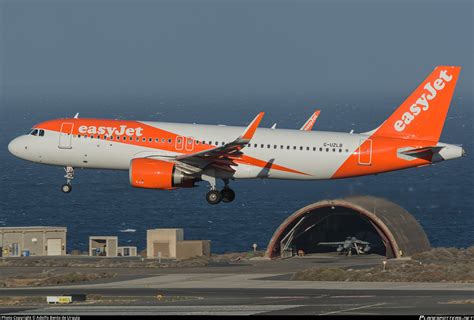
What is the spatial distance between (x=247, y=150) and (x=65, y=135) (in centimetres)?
1331

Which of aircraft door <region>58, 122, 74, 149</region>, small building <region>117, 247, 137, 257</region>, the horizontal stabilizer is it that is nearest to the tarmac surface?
the horizontal stabilizer

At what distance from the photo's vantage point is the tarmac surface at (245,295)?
78250mm

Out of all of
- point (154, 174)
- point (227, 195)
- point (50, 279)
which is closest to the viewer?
point (154, 174)

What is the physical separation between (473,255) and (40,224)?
76002 millimetres

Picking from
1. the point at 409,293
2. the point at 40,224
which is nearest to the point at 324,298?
the point at 409,293

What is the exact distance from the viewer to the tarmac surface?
78.2 m

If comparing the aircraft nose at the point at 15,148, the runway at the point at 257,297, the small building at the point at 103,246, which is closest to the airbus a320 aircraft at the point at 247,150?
the aircraft nose at the point at 15,148

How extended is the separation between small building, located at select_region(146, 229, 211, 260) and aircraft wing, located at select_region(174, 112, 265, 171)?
123 ft

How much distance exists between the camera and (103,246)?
144000 mm

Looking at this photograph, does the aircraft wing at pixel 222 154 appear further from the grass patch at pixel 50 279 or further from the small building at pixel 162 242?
the small building at pixel 162 242

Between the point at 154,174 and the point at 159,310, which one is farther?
the point at 154,174

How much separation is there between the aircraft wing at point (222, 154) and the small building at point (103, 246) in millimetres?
48764

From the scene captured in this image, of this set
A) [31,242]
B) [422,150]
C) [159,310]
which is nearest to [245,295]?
[159,310]

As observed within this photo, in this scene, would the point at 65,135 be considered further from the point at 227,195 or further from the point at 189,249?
the point at 189,249
